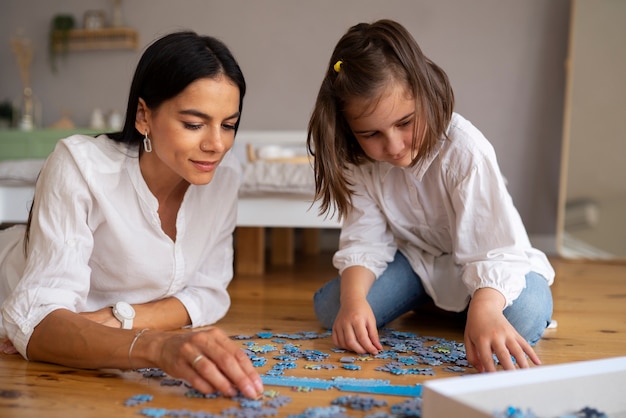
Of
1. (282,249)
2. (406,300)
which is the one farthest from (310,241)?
(406,300)

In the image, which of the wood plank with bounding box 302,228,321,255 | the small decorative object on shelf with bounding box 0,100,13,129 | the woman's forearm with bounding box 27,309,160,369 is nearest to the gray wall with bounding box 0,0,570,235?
the small decorative object on shelf with bounding box 0,100,13,129

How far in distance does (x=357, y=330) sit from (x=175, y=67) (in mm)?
847

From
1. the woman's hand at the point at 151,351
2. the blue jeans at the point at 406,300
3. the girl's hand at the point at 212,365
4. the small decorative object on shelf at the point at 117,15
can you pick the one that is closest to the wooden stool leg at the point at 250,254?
the blue jeans at the point at 406,300

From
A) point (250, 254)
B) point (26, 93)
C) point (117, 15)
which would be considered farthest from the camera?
point (26, 93)

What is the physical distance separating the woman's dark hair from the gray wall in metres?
3.40

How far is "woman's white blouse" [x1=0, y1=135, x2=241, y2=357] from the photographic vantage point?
1696 mm

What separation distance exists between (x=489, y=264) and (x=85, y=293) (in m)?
1.05

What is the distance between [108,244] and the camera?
1.92m

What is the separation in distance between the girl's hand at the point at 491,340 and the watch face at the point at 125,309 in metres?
0.92

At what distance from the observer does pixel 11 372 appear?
5.31 feet

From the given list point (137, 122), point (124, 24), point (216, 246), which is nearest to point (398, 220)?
point (216, 246)

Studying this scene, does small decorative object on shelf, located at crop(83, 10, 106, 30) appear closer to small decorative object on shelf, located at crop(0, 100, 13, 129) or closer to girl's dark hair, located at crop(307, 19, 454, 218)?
small decorative object on shelf, located at crop(0, 100, 13, 129)

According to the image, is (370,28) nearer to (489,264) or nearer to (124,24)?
(489,264)

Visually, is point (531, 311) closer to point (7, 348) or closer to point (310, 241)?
point (7, 348)
